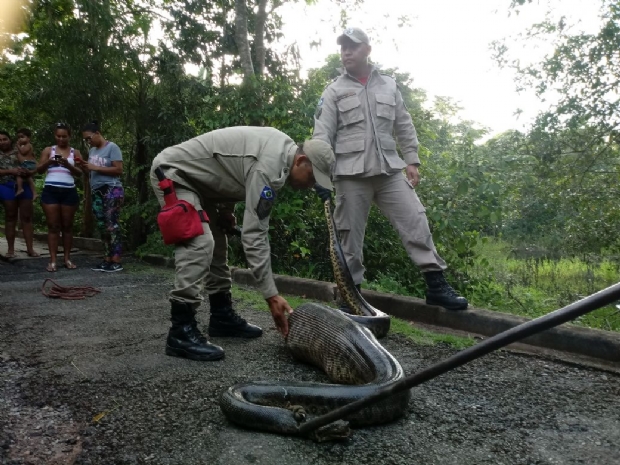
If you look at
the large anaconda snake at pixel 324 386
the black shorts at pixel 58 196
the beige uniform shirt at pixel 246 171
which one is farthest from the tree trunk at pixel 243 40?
the large anaconda snake at pixel 324 386

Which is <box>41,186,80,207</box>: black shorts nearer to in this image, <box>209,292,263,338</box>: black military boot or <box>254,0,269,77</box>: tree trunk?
<box>254,0,269,77</box>: tree trunk

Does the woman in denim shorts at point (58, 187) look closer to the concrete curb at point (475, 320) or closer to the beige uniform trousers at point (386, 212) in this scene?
the concrete curb at point (475, 320)

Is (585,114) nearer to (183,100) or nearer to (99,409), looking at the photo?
(183,100)

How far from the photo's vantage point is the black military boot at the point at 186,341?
11.8 feet

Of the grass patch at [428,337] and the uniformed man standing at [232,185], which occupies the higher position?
the uniformed man standing at [232,185]

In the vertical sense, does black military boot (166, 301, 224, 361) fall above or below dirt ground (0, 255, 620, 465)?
above

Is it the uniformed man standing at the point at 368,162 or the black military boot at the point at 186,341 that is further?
the uniformed man standing at the point at 368,162

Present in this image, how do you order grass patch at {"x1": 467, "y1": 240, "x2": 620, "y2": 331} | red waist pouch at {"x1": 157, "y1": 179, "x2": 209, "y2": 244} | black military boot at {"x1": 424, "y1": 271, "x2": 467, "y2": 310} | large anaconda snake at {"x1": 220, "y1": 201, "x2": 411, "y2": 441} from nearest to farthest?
1. large anaconda snake at {"x1": 220, "y1": 201, "x2": 411, "y2": 441}
2. red waist pouch at {"x1": 157, "y1": 179, "x2": 209, "y2": 244}
3. black military boot at {"x1": 424, "y1": 271, "x2": 467, "y2": 310}
4. grass patch at {"x1": 467, "y1": 240, "x2": 620, "y2": 331}

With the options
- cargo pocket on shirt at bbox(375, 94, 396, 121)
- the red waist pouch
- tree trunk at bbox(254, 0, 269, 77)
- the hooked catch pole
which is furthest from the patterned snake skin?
tree trunk at bbox(254, 0, 269, 77)

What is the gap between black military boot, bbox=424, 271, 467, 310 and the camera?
453 cm

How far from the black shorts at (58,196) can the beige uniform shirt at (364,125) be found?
171 inches

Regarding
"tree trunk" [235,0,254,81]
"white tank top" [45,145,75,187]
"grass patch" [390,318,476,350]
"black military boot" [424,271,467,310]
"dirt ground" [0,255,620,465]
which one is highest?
"tree trunk" [235,0,254,81]

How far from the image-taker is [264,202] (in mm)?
3387

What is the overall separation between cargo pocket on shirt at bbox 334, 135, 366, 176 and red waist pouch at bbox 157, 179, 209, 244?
156 cm
